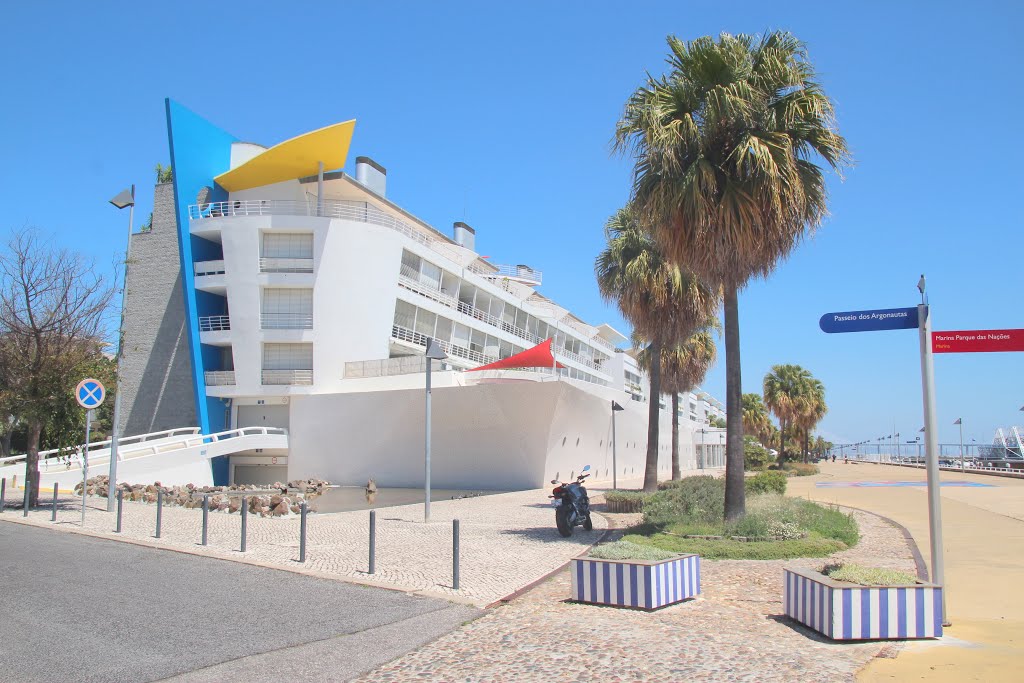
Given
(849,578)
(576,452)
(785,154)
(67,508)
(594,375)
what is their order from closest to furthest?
(849,578), (785,154), (67,508), (576,452), (594,375)

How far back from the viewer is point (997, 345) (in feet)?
22.2

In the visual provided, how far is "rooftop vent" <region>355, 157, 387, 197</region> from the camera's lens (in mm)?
41344

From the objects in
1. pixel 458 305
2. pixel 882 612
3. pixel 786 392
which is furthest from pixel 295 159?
pixel 786 392

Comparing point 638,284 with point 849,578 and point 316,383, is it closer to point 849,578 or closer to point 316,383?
point 849,578

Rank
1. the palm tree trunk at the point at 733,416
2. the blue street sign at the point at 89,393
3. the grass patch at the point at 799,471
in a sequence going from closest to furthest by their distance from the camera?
the palm tree trunk at the point at 733,416
the blue street sign at the point at 89,393
the grass patch at the point at 799,471

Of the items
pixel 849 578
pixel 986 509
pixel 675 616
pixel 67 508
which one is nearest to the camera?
pixel 849 578

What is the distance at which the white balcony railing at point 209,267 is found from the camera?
1335 inches

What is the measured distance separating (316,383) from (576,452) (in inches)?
468

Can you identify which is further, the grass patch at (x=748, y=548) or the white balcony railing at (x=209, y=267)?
the white balcony railing at (x=209, y=267)

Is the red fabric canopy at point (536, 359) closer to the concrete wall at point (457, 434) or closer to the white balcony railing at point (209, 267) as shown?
the concrete wall at point (457, 434)

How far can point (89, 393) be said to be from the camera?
15.8 metres

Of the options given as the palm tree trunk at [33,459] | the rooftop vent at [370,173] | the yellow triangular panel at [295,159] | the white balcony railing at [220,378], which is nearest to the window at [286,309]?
the white balcony railing at [220,378]

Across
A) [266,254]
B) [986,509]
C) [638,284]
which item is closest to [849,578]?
[638,284]

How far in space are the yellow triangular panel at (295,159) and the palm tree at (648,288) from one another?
1621 cm
